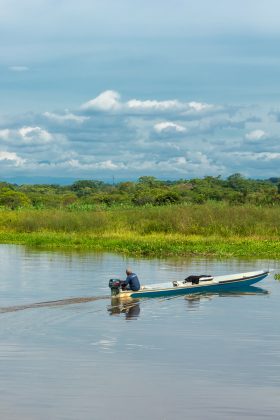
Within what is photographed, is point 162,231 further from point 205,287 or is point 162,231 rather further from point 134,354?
point 134,354

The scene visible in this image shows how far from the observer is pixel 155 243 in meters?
44.2

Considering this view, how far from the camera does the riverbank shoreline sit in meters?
41.8

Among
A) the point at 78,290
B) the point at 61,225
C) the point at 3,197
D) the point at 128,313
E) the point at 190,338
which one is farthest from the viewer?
the point at 3,197

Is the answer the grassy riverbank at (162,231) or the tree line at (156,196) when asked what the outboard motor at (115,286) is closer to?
the grassy riverbank at (162,231)

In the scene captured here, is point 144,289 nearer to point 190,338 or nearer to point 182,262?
point 190,338

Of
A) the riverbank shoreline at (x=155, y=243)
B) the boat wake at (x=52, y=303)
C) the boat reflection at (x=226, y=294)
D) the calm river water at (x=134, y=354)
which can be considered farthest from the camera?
the riverbank shoreline at (x=155, y=243)

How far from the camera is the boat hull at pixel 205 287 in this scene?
24.8m

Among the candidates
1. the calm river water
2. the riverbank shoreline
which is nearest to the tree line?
the riverbank shoreline

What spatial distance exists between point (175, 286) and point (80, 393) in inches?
473

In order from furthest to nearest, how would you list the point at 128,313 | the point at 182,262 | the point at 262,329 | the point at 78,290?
the point at 182,262 < the point at 78,290 < the point at 128,313 < the point at 262,329

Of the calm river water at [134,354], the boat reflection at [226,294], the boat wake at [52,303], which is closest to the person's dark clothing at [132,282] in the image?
the calm river water at [134,354]

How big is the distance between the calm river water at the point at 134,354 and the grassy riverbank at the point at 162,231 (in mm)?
12938

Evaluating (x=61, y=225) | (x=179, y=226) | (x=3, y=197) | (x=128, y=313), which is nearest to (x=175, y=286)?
(x=128, y=313)

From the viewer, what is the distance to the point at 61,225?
172 ft
